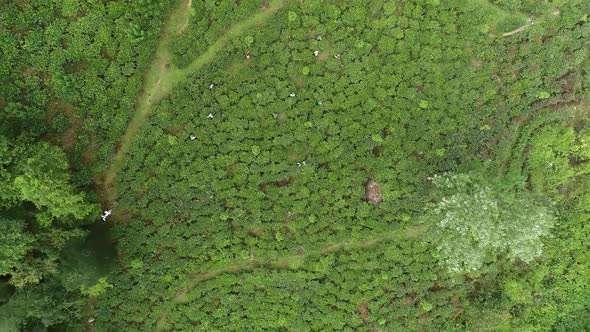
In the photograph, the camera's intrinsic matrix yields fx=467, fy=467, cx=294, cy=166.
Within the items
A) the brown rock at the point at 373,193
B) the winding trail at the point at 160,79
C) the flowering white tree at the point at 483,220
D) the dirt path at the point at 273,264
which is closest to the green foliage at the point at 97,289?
the dirt path at the point at 273,264

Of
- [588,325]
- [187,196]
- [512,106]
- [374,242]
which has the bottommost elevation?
[588,325]

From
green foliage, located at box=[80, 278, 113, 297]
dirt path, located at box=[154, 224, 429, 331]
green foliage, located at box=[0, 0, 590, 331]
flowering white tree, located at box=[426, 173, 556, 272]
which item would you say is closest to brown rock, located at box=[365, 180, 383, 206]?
green foliage, located at box=[0, 0, 590, 331]

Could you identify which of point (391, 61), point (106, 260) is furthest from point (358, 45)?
point (106, 260)

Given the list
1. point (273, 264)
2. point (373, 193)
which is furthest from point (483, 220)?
point (273, 264)

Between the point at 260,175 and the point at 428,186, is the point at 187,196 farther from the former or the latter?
the point at 428,186

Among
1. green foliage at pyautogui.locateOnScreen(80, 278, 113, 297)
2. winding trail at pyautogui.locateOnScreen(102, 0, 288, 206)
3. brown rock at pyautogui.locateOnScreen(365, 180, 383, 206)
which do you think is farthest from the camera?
brown rock at pyautogui.locateOnScreen(365, 180, 383, 206)

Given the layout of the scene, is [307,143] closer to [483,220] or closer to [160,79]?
[160,79]

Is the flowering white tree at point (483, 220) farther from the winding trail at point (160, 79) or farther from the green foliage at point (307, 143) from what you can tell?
the winding trail at point (160, 79)

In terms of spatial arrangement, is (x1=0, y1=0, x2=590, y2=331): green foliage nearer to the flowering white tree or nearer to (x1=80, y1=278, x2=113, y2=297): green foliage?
(x1=80, y1=278, x2=113, y2=297): green foliage
